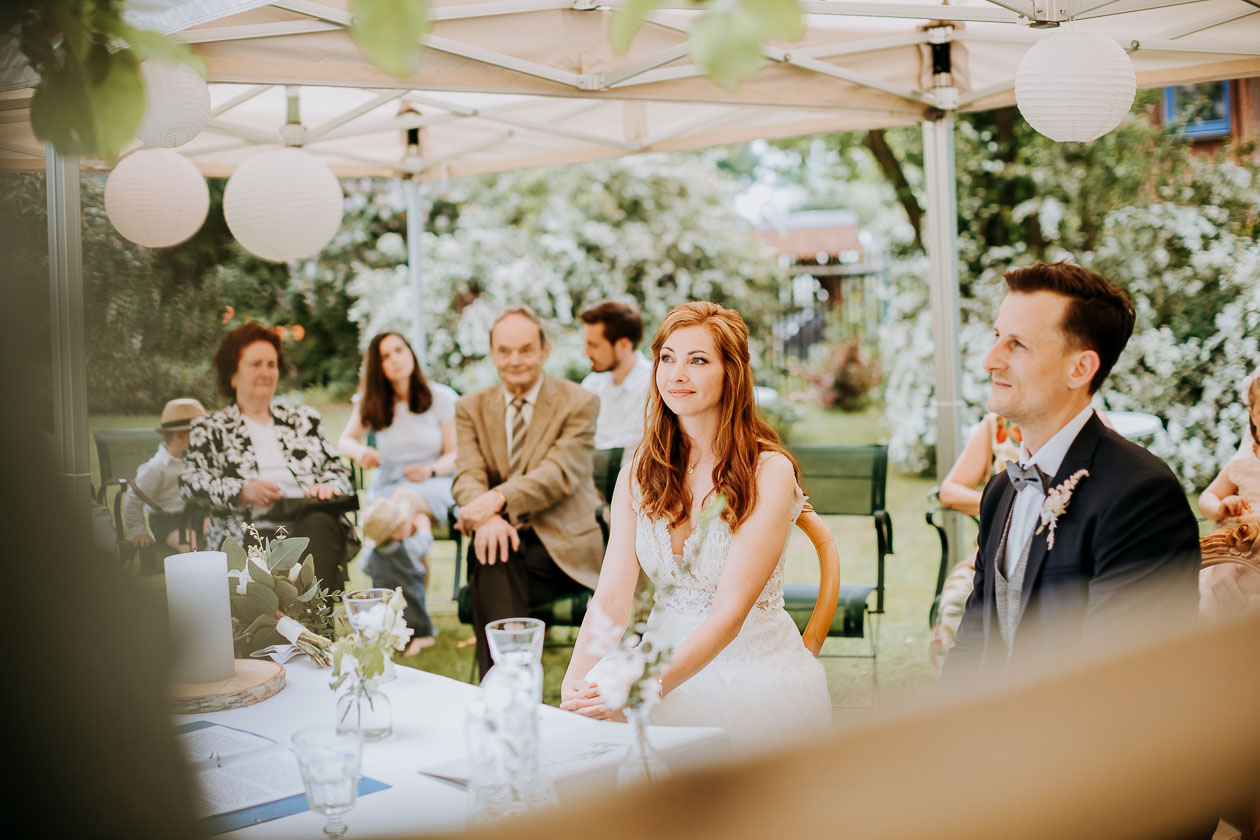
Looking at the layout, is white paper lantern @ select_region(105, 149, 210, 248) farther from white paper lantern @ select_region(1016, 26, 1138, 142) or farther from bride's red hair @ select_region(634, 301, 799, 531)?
white paper lantern @ select_region(1016, 26, 1138, 142)

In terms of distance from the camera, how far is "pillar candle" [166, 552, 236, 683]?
2.03 meters

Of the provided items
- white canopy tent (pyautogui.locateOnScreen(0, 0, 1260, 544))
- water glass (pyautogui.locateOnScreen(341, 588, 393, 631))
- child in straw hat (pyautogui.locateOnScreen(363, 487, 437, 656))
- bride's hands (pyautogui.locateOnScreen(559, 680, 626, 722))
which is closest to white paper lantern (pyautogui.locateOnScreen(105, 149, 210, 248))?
white canopy tent (pyautogui.locateOnScreen(0, 0, 1260, 544))

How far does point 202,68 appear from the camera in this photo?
79cm

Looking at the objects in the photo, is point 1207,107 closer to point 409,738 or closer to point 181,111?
point 181,111

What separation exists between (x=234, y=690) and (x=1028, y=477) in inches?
63.0

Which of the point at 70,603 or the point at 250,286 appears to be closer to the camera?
the point at 70,603

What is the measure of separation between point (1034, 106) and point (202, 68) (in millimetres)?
3124

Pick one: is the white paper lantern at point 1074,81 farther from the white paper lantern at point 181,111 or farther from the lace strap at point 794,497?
the white paper lantern at point 181,111

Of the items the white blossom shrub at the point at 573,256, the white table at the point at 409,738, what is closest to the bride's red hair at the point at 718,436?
the white table at the point at 409,738

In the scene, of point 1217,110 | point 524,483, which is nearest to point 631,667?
point 524,483

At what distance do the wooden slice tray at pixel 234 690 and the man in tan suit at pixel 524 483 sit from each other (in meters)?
2.00

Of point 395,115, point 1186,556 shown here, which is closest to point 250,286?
point 395,115

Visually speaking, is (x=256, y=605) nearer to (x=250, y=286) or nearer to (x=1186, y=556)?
(x=1186, y=556)

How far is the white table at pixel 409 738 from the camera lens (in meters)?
1.49
